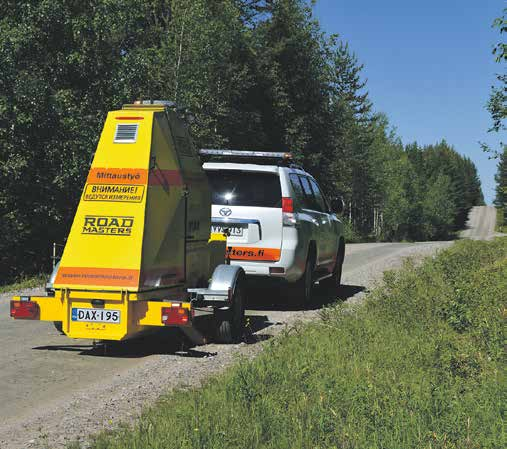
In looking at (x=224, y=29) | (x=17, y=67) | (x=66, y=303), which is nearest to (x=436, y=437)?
(x=66, y=303)

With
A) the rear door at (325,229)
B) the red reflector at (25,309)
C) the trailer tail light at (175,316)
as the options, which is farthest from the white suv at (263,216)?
the red reflector at (25,309)

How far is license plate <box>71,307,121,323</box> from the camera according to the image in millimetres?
7562

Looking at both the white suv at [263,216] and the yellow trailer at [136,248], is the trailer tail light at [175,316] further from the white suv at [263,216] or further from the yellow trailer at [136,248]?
the white suv at [263,216]

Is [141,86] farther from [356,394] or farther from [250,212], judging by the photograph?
[356,394]

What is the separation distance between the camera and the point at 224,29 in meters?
35.2

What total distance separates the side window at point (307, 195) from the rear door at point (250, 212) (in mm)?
1160

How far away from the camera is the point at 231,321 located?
28.5 ft

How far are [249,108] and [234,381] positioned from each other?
34.8 meters

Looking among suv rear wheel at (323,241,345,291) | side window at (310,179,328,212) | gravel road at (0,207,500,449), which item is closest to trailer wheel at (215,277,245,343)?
gravel road at (0,207,500,449)

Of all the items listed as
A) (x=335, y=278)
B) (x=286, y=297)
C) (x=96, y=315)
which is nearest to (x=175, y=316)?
(x=96, y=315)

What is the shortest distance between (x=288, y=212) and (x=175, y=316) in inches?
159

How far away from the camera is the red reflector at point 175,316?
7531 millimetres

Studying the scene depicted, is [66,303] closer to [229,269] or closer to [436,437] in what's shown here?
[229,269]

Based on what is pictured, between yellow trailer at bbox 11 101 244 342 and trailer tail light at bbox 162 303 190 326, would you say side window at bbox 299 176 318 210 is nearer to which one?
yellow trailer at bbox 11 101 244 342
